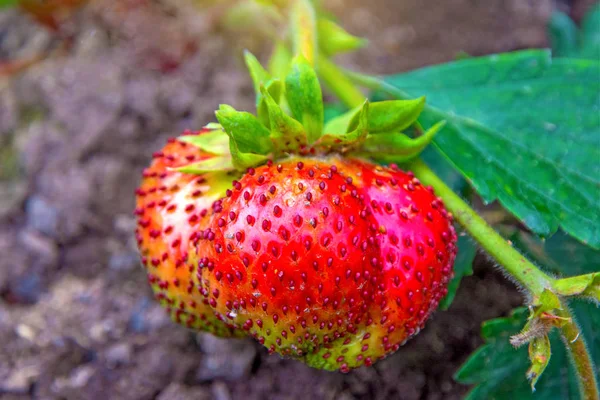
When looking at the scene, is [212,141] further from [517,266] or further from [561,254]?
[561,254]

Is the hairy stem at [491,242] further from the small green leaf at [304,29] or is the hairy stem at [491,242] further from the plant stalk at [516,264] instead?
the small green leaf at [304,29]

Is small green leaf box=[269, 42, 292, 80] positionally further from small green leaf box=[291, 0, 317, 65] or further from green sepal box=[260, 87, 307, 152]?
green sepal box=[260, 87, 307, 152]

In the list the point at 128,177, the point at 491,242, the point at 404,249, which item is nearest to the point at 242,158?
the point at 404,249

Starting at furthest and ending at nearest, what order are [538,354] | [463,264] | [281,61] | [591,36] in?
[591,36] < [281,61] < [463,264] < [538,354]

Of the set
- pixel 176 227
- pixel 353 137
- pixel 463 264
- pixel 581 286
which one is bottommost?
pixel 463 264

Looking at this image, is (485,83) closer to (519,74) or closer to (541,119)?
(519,74)

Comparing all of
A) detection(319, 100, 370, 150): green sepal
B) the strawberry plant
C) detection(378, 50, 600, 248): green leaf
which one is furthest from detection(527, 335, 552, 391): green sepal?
detection(319, 100, 370, 150): green sepal

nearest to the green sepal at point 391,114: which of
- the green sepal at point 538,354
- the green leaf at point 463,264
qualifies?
the green leaf at point 463,264
